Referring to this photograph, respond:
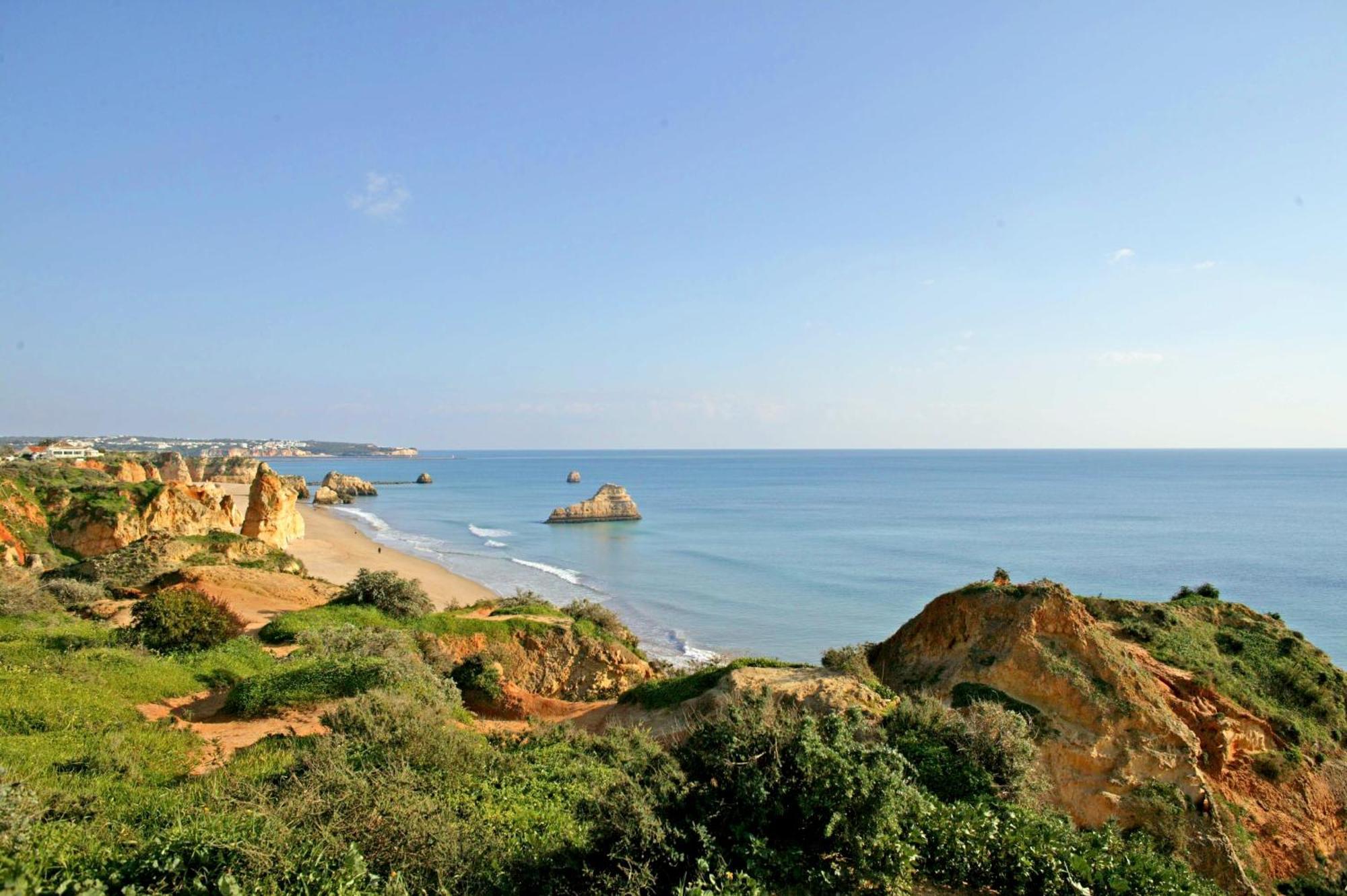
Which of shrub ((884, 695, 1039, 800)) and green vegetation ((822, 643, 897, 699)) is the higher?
shrub ((884, 695, 1039, 800))

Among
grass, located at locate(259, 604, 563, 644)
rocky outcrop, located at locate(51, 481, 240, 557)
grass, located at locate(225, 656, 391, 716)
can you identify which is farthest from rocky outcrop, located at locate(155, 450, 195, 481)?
grass, located at locate(225, 656, 391, 716)

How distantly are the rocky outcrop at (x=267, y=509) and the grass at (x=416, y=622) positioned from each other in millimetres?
27226

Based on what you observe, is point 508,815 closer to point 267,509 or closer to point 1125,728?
point 1125,728

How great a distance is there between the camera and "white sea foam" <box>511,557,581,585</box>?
142ft

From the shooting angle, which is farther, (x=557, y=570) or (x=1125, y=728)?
(x=557, y=570)

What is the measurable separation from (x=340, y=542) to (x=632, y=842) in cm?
5337

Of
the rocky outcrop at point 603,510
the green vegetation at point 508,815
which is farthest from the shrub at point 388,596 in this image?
the rocky outcrop at point 603,510

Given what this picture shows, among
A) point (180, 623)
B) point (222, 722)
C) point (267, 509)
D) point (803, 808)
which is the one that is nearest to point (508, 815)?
point (803, 808)

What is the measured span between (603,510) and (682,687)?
62082mm

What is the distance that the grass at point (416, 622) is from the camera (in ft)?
59.6

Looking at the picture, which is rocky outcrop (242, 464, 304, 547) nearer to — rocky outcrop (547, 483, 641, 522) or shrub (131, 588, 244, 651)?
shrub (131, 588, 244, 651)

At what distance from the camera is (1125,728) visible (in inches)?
541

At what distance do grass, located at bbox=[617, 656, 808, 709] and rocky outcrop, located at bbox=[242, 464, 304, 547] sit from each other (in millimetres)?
34662

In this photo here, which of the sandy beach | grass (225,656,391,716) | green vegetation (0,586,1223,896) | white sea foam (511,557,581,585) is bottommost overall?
white sea foam (511,557,581,585)
